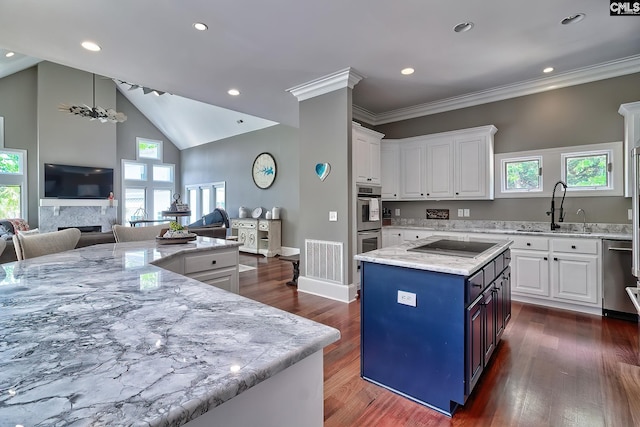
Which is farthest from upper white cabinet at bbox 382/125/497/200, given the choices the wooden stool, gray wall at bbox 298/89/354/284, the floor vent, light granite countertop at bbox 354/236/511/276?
light granite countertop at bbox 354/236/511/276

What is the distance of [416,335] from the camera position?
184cm

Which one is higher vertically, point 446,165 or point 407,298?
point 446,165

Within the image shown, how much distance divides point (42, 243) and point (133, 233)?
2.32 ft

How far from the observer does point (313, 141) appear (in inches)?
162

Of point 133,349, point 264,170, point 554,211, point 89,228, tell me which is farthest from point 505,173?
point 89,228

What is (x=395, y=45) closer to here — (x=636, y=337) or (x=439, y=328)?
(x=439, y=328)

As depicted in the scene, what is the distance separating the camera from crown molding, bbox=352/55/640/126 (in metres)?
3.44

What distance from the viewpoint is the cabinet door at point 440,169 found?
4457 millimetres

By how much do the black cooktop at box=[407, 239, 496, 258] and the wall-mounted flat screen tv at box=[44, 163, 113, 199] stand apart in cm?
905

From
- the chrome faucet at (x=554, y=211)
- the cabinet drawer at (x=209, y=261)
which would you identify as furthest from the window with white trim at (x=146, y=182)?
the chrome faucet at (x=554, y=211)

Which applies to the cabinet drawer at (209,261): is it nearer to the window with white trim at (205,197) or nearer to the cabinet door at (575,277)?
the cabinet door at (575,277)

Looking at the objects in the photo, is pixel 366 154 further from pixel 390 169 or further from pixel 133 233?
pixel 133 233

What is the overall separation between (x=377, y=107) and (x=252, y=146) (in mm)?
4235

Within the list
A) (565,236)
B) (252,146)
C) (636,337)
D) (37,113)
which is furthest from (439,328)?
(37,113)
